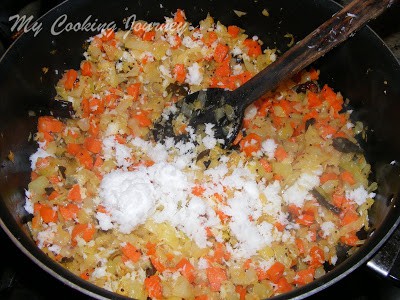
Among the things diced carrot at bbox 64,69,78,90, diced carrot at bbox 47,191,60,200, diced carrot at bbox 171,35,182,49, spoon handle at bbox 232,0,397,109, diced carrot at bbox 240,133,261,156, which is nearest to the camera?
spoon handle at bbox 232,0,397,109

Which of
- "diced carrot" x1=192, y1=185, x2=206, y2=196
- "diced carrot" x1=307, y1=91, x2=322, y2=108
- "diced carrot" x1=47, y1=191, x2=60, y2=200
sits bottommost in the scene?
"diced carrot" x1=47, y1=191, x2=60, y2=200

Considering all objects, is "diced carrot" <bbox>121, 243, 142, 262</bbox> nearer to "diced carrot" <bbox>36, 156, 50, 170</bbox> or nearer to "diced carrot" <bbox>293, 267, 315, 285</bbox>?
"diced carrot" <bbox>36, 156, 50, 170</bbox>

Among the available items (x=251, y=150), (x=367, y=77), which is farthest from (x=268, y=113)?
(x=367, y=77)

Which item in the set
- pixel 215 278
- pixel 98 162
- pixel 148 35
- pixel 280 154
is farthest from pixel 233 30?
pixel 215 278

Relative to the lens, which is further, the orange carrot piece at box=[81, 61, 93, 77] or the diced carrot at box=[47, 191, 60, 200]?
the orange carrot piece at box=[81, 61, 93, 77]

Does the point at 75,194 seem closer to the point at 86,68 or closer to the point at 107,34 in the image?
the point at 86,68

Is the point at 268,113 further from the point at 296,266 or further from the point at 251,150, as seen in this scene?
the point at 296,266

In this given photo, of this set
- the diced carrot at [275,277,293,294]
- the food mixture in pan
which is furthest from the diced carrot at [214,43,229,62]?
the diced carrot at [275,277,293,294]

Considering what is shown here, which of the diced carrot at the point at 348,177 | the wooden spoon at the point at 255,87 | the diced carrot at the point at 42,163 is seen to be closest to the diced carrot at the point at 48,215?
the diced carrot at the point at 42,163
